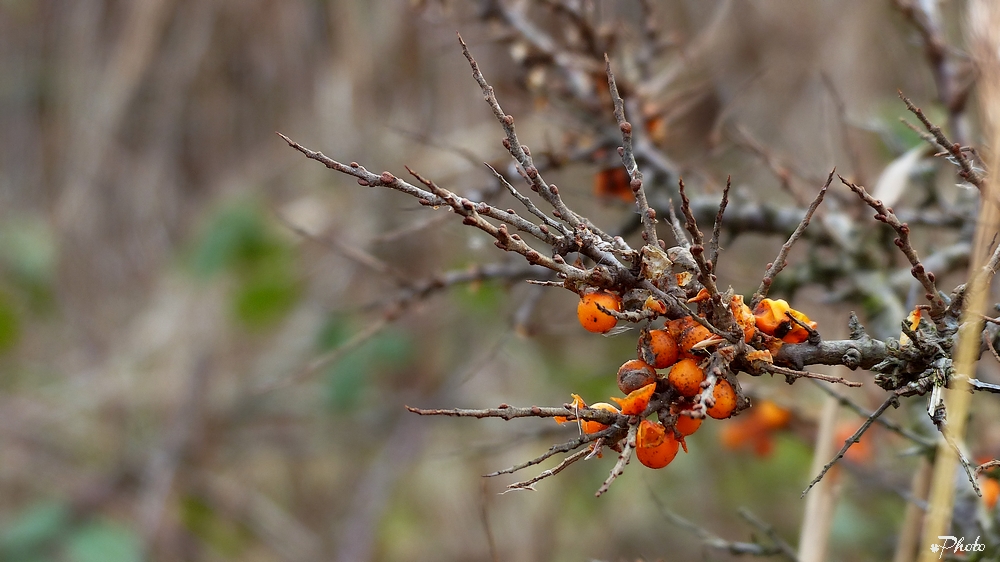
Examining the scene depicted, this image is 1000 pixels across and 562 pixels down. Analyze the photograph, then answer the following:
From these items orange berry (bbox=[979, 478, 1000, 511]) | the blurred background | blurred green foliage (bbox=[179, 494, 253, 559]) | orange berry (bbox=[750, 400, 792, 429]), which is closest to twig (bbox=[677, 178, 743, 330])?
orange berry (bbox=[979, 478, 1000, 511])

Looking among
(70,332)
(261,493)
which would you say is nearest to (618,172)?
(261,493)

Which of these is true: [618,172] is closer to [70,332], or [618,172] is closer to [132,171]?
[132,171]

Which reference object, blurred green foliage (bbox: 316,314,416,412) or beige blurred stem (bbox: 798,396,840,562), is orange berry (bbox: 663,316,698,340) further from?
blurred green foliage (bbox: 316,314,416,412)

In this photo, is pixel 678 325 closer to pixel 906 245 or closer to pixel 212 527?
pixel 906 245

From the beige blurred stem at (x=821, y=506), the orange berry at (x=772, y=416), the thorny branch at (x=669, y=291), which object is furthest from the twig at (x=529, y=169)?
the orange berry at (x=772, y=416)

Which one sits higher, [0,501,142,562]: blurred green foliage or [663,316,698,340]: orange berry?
[663,316,698,340]: orange berry

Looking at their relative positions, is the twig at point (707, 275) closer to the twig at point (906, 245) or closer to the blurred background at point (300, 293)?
the twig at point (906, 245)
